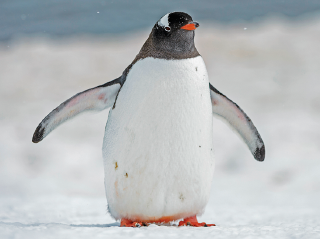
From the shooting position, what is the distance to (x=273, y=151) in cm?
437

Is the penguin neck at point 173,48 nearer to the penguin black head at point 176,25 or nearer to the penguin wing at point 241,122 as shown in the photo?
the penguin black head at point 176,25

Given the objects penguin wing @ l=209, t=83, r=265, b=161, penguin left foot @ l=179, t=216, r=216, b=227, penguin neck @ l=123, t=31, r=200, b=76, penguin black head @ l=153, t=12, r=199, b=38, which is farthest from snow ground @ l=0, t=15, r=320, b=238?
penguin black head @ l=153, t=12, r=199, b=38

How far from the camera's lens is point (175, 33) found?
1.65 meters

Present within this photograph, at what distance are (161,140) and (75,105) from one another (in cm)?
61

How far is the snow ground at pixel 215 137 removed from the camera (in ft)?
7.17

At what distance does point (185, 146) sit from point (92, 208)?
4.71 ft

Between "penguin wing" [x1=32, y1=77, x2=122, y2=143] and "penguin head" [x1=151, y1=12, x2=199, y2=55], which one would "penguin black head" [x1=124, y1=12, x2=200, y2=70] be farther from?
"penguin wing" [x1=32, y1=77, x2=122, y2=143]

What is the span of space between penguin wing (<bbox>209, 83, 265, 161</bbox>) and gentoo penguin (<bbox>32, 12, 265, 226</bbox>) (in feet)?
1.20

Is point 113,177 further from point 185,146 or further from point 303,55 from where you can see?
point 303,55

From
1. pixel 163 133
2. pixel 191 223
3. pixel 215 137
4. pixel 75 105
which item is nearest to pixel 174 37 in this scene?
pixel 163 133

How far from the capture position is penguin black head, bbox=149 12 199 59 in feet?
5.39

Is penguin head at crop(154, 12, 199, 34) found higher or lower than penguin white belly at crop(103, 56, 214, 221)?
higher

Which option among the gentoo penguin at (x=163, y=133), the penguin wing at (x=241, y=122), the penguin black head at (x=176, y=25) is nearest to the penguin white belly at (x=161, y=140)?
the gentoo penguin at (x=163, y=133)

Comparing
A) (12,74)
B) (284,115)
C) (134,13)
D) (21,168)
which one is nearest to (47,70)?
(12,74)
